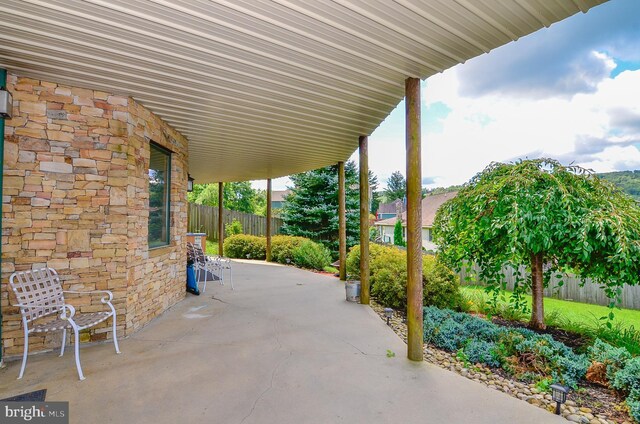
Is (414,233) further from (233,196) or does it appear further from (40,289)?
(233,196)

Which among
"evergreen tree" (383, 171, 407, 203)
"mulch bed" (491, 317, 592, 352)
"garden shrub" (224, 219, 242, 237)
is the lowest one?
"mulch bed" (491, 317, 592, 352)

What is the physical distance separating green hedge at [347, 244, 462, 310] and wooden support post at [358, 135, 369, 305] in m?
0.37

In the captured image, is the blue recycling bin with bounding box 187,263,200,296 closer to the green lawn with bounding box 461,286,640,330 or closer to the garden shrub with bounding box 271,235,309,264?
the garden shrub with bounding box 271,235,309,264

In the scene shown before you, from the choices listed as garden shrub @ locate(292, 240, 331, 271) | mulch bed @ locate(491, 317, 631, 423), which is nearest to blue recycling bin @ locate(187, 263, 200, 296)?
garden shrub @ locate(292, 240, 331, 271)

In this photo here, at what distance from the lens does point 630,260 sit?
9.41 feet

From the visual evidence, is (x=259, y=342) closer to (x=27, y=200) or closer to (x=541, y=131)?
(x=27, y=200)

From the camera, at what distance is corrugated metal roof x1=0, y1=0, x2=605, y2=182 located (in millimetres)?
2117

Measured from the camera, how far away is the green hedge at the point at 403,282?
4.92 m

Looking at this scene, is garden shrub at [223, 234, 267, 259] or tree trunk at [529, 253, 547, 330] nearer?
tree trunk at [529, 253, 547, 330]

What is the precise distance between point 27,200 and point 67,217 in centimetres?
38

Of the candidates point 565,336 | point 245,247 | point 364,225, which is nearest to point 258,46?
point 364,225

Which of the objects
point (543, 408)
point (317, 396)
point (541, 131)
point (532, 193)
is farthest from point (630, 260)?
point (541, 131)

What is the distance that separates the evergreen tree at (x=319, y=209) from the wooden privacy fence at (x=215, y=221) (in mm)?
1068

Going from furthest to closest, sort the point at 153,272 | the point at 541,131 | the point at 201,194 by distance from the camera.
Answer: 1. the point at 201,194
2. the point at 541,131
3. the point at 153,272
